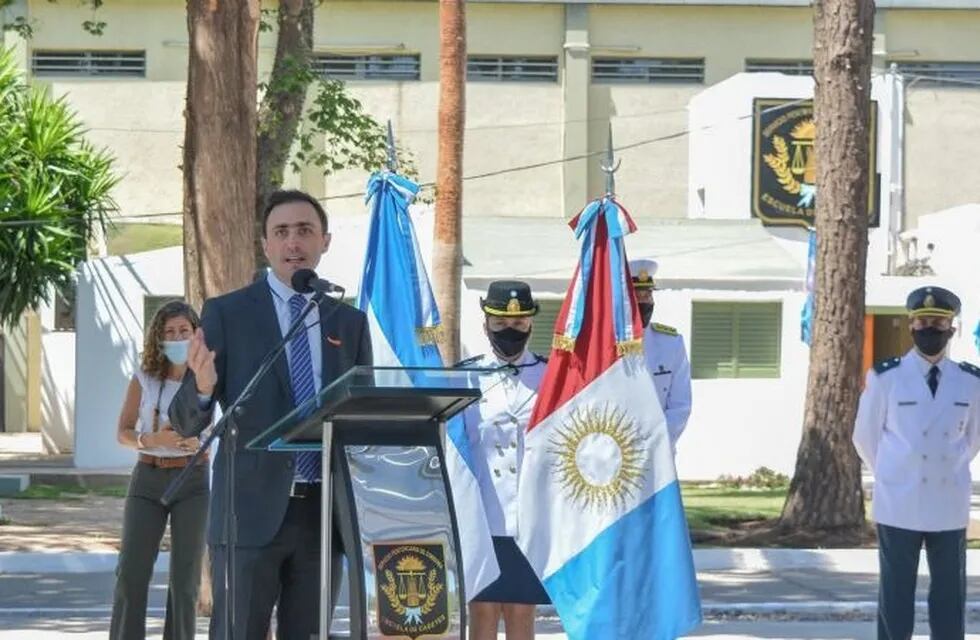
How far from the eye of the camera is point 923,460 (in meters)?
9.13

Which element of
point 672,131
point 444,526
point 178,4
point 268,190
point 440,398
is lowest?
point 444,526

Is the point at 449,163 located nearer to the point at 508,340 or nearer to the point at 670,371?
the point at 670,371

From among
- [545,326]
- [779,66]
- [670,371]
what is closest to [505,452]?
[670,371]

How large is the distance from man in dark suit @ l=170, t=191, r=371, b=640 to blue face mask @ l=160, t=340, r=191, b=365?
2.72 meters

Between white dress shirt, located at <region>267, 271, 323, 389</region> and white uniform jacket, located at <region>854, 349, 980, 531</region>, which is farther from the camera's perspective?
white uniform jacket, located at <region>854, 349, 980, 531</region>

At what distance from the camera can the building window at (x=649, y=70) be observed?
4422cm

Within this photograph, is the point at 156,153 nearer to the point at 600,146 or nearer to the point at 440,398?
the point at 600,146

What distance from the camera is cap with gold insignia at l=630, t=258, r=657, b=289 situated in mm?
9922

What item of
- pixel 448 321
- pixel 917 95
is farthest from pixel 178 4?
pixel 448 321

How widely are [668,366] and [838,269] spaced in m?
8.68

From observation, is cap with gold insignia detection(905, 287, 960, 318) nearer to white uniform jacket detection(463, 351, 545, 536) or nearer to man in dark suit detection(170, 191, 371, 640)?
white uniform jacket detection(463, 351, 545, 536)

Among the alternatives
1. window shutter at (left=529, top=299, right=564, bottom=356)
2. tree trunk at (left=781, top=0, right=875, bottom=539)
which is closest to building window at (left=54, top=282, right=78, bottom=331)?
window shutter at (left=529, top=299, right=564, bottom=356)

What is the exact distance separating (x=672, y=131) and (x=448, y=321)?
21822 millimetres

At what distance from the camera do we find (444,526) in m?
5.82
